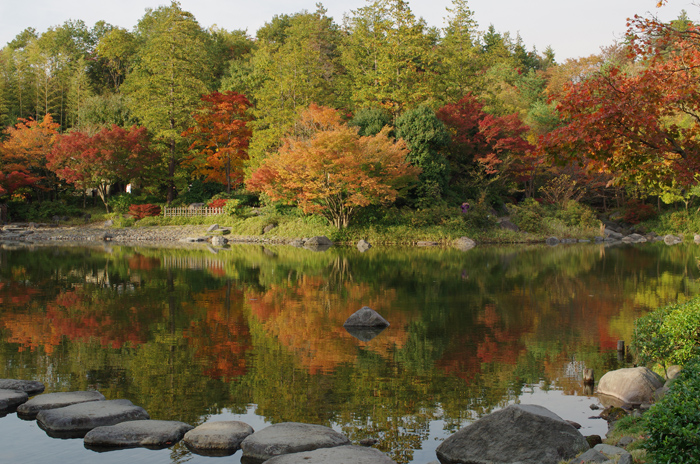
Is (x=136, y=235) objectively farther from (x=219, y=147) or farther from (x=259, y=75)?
(x=259, y=75)

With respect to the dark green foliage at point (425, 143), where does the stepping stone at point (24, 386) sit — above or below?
below

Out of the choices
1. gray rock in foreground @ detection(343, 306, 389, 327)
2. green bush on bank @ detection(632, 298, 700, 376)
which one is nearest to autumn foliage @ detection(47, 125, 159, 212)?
gray rock in foreground @ detection(343, 306, 389, 327)

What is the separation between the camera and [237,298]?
12.8 m

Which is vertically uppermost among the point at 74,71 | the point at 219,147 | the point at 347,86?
the point at 74,71

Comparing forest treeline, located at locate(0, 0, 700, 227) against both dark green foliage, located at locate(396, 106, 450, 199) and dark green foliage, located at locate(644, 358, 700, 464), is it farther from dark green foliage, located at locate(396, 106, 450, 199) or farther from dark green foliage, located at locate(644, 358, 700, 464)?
dark green foliage, located at locate(644, 358, 700, 464)

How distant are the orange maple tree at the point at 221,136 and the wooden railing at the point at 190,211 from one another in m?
2.09

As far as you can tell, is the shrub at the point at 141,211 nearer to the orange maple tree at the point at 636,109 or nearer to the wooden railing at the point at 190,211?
the wooden railing at the point at 190,211

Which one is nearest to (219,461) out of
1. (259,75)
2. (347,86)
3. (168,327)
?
(168,327)

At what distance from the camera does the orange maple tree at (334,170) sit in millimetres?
26984

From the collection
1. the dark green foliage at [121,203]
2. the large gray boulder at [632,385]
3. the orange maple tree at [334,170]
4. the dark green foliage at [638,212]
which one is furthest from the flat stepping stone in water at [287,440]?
the dark green foliage at [638,212]

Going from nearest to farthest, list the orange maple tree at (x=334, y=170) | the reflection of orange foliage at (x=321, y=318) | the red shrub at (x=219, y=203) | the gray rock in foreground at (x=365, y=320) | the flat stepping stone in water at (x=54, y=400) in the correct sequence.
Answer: the flat stepping stone in water at (x=54, y=400) → the reflection of orange foliage at (x=321, y=318) → the gray rock in foreground at (x=365, y=320) → the orange maple tree at (x=334, y=170) → the red shrub at (x=219, y=203)

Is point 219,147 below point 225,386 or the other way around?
the other way around

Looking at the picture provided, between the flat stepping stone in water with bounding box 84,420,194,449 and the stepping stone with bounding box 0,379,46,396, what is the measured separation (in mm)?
1731

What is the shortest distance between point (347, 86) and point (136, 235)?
16.5 m
